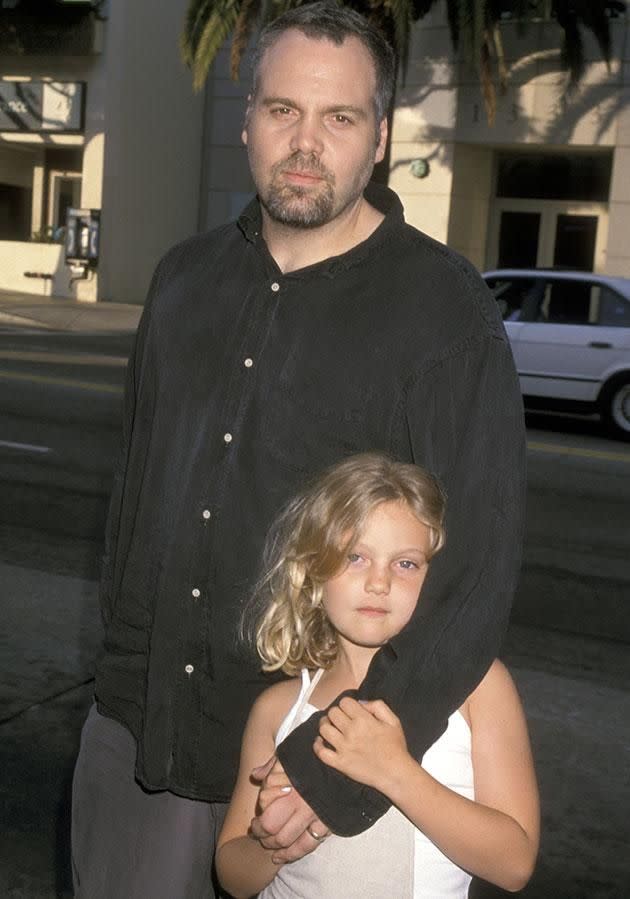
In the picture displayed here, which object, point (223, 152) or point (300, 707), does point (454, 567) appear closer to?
point (300, 707)

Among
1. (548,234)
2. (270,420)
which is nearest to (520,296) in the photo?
(270,420)

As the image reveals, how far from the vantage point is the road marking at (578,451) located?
12.0 metres

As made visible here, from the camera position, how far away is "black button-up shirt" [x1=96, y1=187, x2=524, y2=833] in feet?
6.88

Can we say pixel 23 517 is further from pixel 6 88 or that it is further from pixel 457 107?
pixel 6 88

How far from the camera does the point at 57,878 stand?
13.1 ft

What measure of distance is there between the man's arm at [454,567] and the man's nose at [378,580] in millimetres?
64

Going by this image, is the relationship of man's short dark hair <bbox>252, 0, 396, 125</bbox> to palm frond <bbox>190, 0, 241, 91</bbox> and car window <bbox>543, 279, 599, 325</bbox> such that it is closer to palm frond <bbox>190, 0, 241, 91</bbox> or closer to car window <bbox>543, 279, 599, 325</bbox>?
car window <bbox>543, 279, 599, 325</bbox>

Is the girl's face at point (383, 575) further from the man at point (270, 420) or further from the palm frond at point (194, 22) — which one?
the palm frond at point (194, 22)

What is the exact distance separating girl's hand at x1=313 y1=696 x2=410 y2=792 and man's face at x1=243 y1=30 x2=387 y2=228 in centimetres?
87

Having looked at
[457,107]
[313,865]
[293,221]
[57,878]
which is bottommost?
[57,878]

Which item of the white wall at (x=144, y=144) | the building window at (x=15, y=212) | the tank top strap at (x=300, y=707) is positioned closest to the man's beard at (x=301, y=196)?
the tank top strap at (x=300, y=707)

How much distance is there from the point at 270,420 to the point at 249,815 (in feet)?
2.15

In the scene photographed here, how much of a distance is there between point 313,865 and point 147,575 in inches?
23.6

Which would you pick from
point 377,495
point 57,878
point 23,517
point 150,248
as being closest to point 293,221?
point 377,495
